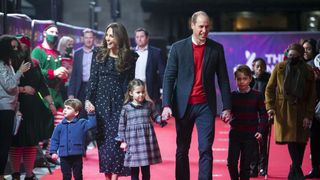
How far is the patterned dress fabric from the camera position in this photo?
7.39 metres

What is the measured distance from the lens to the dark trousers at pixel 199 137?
7422mm

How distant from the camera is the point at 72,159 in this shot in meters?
7.56

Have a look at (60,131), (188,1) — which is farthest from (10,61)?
(188,1)

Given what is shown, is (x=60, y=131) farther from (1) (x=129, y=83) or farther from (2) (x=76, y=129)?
(1) (x=129, y=83)

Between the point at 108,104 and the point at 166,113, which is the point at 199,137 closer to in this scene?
the point at 166,113

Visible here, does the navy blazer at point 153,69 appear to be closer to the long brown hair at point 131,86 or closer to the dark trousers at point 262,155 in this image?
the dark trousers at point 262,155

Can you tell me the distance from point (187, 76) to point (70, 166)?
5.14 ft

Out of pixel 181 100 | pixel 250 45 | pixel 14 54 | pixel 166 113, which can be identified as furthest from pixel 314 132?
pixel 250 45

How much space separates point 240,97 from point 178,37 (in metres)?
19.8

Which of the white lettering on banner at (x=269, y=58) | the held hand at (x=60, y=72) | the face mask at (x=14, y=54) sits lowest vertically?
the held hand at (x=60, y=72)

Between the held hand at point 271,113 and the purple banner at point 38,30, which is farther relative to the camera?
the purple banner at point 38,30

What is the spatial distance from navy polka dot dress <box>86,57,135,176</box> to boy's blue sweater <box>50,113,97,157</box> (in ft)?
0.87

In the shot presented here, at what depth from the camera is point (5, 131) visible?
302 inches

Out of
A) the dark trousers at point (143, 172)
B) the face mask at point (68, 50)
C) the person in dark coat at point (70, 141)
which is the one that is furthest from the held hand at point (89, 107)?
the face mask at point (68, 50)
